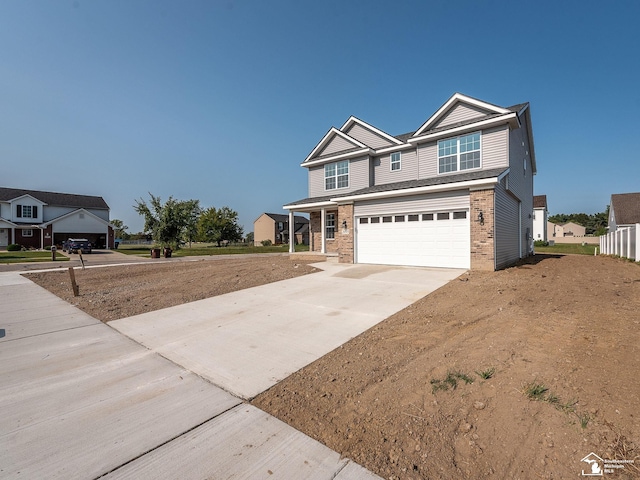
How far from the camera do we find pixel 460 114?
1405 centimetres

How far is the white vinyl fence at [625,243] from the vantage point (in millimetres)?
13297

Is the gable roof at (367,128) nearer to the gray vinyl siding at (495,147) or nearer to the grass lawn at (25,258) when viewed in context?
the gray vinyl siding at (495,147)

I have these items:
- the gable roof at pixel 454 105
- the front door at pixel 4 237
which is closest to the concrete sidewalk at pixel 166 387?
the gable roof at pixel 454 105

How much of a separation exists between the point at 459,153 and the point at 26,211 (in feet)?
150

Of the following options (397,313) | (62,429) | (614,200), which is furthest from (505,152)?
(614,200)

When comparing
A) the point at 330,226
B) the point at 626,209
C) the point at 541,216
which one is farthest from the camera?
the point at 541,216

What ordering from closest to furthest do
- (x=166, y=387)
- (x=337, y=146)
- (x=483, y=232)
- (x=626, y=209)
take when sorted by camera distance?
(x=166, y=387), (x=483, y=232), (x=337, y=146), (x=626, y=209)

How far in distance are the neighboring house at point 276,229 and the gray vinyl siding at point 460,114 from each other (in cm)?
4073

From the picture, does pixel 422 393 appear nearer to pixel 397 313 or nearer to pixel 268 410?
pixel 268 410

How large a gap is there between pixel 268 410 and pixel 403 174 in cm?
1513

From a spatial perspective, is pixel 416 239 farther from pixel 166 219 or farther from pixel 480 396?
pixel 166 219

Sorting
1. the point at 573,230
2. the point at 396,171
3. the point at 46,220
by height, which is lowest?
the point at 573,230

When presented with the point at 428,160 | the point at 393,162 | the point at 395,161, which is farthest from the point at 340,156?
the point at 428,160

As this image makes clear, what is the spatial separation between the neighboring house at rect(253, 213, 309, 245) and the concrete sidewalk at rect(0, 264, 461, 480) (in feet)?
159
